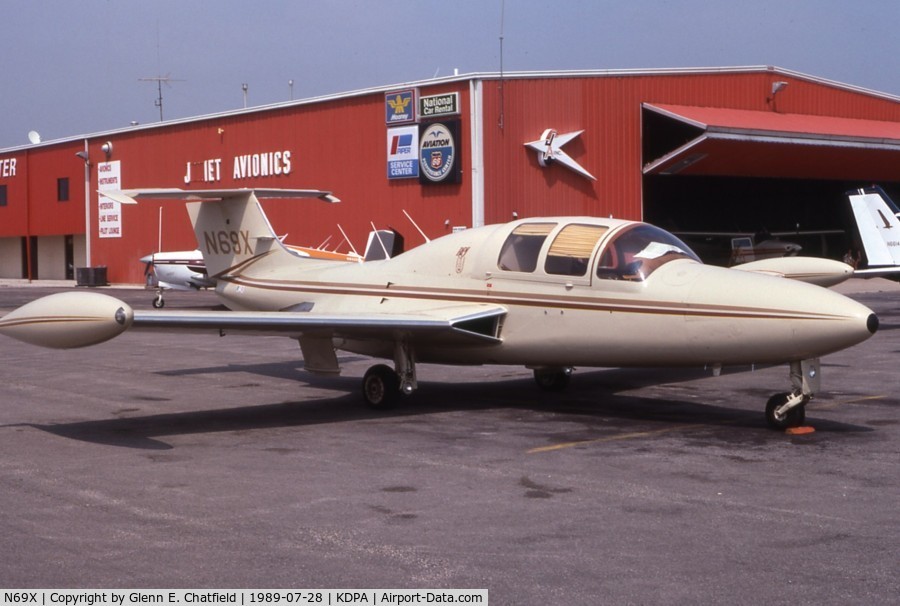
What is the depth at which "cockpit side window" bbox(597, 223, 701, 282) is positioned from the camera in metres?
10.3

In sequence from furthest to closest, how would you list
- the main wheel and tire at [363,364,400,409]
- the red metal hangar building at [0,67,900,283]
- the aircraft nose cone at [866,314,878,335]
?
the red metal hangar building at [0,67,900,283], the main wheel and tire at [363,364,400,409], the aircraft nose cone at [866,314,878,335]

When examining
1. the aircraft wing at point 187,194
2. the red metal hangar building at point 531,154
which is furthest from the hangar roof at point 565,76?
the aircraft wing at point 187,194

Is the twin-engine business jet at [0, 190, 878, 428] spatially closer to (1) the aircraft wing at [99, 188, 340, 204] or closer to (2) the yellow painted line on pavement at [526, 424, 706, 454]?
(1) the aircraft wing at [99, 188, 340, 204]

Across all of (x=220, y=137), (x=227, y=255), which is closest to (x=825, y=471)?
(x=227, y=255)

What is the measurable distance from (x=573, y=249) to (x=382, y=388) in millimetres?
2623

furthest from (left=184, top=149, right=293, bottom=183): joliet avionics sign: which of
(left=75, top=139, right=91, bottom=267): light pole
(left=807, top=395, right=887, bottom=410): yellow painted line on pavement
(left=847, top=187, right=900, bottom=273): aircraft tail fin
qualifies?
(left=807, top=395, right=887, bottom=410): yellow painted line on pavement

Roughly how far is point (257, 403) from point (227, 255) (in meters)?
3.03

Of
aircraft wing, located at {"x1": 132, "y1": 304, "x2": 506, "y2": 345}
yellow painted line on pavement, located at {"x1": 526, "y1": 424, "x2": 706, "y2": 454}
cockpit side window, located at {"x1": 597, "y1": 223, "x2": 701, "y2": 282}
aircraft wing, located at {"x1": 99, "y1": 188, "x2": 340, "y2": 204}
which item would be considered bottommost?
yellow painted line on pavement, located at {"x1": 526, "y1": 424, "x2": 706, "y2": 454}

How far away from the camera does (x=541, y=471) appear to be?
8.24m

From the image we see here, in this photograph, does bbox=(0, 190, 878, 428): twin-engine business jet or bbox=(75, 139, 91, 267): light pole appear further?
bbox=(75, 139, 91, 267): light pole

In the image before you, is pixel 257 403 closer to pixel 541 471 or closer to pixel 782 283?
pixel 541 471

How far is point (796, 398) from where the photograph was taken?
9625 mm

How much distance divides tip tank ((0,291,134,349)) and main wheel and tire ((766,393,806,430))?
18.9 feet

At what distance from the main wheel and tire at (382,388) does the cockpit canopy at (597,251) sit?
5.70 feet
